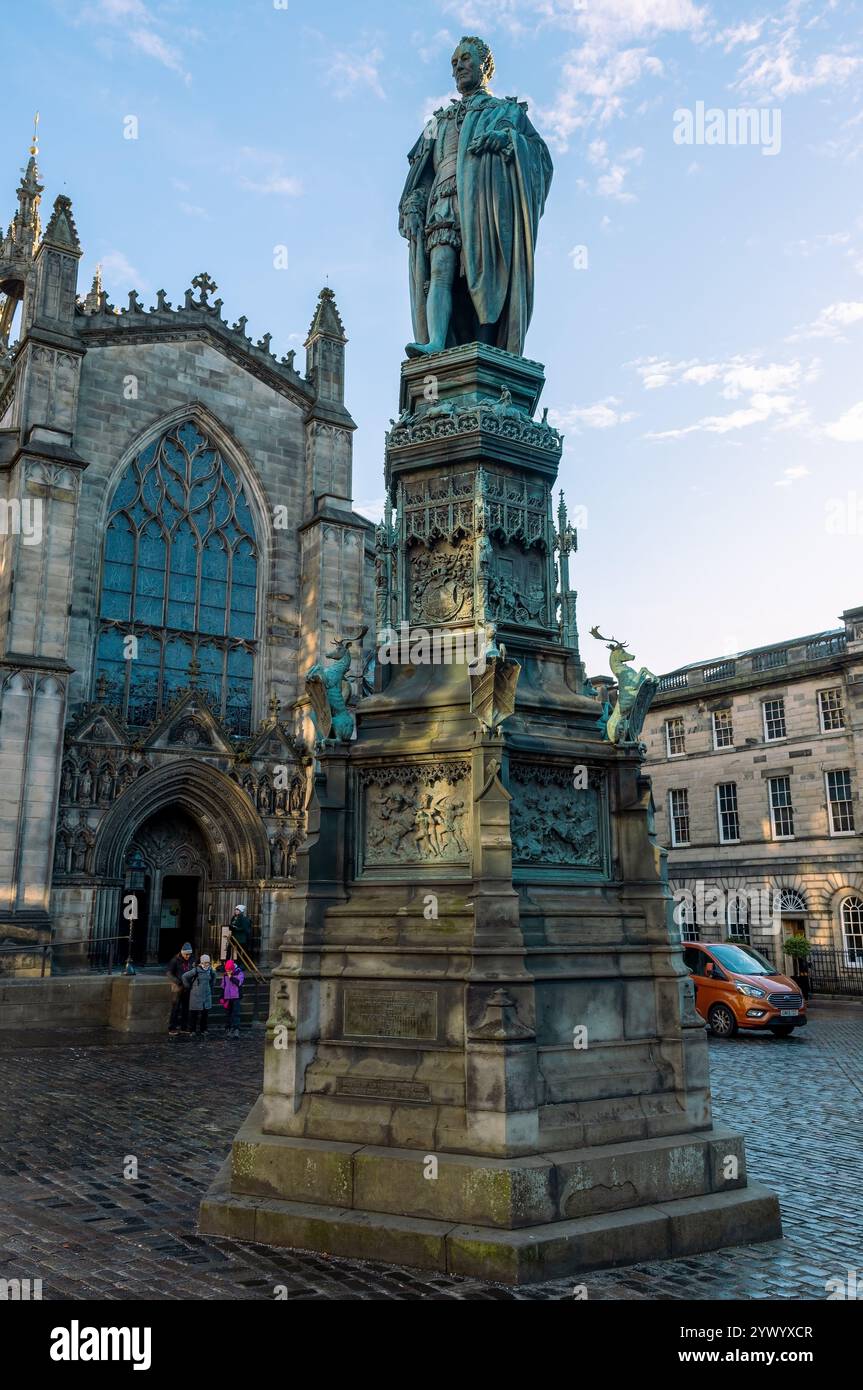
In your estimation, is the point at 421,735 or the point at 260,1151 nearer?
the point at 260,1151

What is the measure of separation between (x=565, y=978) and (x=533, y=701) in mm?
1886

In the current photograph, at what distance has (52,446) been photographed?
85.8 ft

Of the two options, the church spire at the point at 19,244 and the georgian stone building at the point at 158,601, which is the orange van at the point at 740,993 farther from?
the church spire at the point at 19,244

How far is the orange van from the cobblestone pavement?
441 cm

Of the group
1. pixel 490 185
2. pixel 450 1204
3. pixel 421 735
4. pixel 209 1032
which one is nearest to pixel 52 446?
pixel 209 1032

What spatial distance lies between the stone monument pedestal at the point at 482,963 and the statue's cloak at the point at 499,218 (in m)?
0.60

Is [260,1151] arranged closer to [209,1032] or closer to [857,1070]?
[857,1070]

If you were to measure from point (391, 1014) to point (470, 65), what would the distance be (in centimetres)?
749

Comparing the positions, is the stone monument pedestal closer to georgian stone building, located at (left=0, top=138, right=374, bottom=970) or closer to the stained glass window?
georgian stone building, located at (left=0, top=138, right=374, bottom=970)

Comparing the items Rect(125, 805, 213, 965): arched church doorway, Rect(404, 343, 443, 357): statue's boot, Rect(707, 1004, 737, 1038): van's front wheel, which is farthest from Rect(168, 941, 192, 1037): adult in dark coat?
Rect(404, 343, 443, 357): statue's boot

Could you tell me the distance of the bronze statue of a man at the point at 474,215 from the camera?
314 inches

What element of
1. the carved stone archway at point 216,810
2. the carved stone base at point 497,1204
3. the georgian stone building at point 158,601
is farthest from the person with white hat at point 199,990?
the carved stone base at point 497,1204

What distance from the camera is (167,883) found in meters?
28.2

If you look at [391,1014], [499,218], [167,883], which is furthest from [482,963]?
[167,883]
